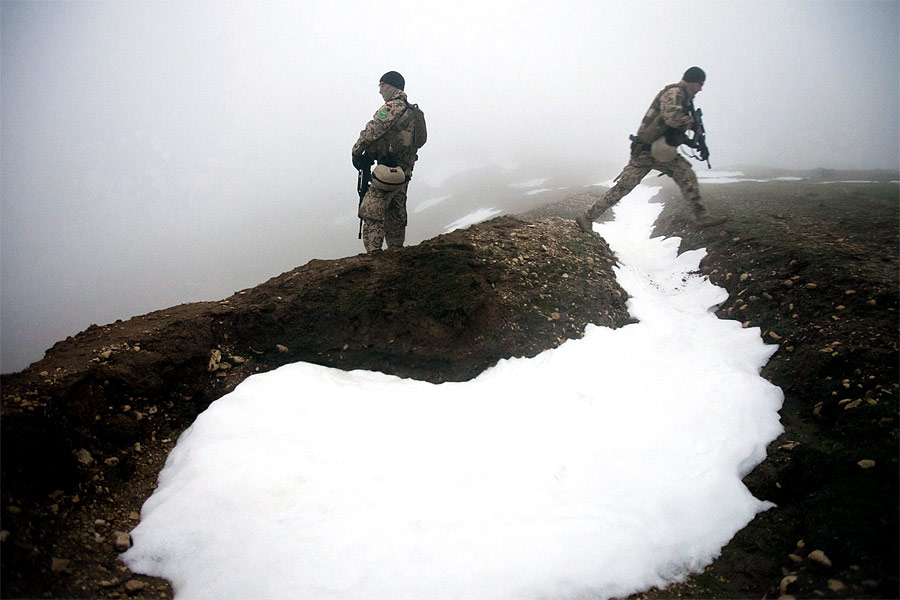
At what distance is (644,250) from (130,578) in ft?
31.0

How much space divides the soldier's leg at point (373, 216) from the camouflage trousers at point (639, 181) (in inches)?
158

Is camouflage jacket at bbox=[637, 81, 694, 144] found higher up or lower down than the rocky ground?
higher up

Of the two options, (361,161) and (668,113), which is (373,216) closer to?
(361,161)

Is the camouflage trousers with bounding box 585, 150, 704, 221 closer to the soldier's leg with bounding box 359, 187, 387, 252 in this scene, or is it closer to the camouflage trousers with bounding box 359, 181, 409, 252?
the camouflage trousers with bounding box 359, 181, 409, 252

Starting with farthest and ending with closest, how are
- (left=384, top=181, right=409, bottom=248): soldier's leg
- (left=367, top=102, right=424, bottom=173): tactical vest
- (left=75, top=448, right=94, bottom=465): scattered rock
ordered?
1. (left=384, top=181, right=409, bottom=248): soldier's leg
2. (left=367, top=102, right=424, bottom=173): tactical vest
3. (left=75, top=448, right=94, bottom=465): scattered rock

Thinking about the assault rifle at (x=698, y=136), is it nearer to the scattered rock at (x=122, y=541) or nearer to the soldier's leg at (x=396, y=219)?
the soldier's leg at (x=396, y=219)

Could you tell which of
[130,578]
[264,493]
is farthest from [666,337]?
[130,578]

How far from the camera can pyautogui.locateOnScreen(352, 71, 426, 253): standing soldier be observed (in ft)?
21.0

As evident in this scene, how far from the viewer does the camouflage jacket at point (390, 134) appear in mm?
6363

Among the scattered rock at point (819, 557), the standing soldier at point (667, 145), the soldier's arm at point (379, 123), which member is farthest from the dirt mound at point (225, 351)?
the scattered rock at point (819, 557)

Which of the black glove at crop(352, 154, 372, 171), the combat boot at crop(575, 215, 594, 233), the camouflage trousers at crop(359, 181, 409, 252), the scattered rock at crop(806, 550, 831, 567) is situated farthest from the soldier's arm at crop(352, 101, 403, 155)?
the scattered rock at crop(806, 550, 831, 567)

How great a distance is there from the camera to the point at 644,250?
9.14m

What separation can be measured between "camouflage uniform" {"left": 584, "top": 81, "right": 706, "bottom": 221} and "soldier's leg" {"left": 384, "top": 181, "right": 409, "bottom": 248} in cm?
357

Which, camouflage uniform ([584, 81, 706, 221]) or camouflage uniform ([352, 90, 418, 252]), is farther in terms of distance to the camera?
camouflage uniform ([584, 81, 706, 221])
